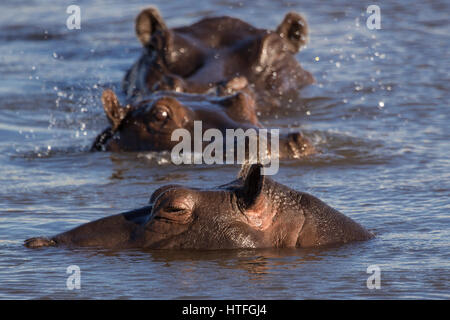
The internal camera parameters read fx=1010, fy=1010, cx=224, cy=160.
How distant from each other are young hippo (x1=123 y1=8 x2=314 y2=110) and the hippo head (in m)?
1.89

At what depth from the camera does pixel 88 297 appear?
555 cm

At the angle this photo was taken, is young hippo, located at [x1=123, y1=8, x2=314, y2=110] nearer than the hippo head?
No

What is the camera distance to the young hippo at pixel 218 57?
484 inches

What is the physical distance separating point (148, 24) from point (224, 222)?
7559 mm

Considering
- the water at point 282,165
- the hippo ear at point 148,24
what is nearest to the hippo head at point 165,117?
the water at point 282,165

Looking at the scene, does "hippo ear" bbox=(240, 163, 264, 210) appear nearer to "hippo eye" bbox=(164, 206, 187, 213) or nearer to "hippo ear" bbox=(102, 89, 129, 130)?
"hippo eye" bbox=(164, 206, 187, 213)

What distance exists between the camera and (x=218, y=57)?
1245 cm

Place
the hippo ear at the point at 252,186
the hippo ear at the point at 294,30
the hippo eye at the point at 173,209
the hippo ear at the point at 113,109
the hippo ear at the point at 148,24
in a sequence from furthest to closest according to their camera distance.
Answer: the hippo ear at the point at 294,30, the hippo ear at the point at 148,24, the hippo ear at the point at 113,109, the hippo eye at the point at 173,209, the hippo ear at the point at 252,186

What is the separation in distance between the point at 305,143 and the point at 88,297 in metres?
4.26

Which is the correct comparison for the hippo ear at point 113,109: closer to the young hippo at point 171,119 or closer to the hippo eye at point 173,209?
the young hippo at point 171,119

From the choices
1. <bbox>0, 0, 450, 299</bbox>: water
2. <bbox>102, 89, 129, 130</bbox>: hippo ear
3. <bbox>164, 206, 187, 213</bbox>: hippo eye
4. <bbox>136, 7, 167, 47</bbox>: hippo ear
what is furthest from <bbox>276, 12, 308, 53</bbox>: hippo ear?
<bbox>164, 206, 187, 213</bbox>: hippo eye

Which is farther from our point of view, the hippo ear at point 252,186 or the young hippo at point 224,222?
the young hippo at point 224,222

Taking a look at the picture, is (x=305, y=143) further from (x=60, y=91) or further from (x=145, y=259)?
(x=60, y=91)

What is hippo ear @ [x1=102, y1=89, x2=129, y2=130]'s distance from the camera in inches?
382
